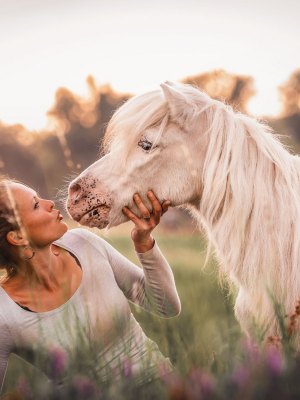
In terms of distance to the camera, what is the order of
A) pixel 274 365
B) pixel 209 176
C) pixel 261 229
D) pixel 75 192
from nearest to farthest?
pixel 274 365 → pixel 261 229 → pixel 209 176 → pixel 75 192

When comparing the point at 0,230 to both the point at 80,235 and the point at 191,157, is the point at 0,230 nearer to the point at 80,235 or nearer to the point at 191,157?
the point at 80,235

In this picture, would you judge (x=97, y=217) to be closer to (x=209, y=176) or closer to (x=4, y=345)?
(x=209, y=176)

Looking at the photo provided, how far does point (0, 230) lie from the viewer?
3.12 m

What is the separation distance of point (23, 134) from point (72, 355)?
9.68 ft

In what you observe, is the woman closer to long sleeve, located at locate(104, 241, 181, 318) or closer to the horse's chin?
long sleeve, located at locate(104, 241, 181, 318)

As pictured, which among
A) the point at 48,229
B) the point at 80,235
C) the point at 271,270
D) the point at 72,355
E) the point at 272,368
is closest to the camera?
the point at 272,368

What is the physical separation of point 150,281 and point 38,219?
739mm

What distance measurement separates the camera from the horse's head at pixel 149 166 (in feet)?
10.2

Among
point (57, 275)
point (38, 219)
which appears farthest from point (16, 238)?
point (57, 275)

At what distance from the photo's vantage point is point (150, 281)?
318cm

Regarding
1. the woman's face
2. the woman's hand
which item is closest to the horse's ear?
the woman's hand

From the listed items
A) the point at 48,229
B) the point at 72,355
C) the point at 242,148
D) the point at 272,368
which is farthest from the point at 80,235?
the point at 272,368

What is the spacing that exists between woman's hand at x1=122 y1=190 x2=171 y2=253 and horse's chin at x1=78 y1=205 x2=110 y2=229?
109 millimetres

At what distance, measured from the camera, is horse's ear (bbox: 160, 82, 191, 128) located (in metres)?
3.02
